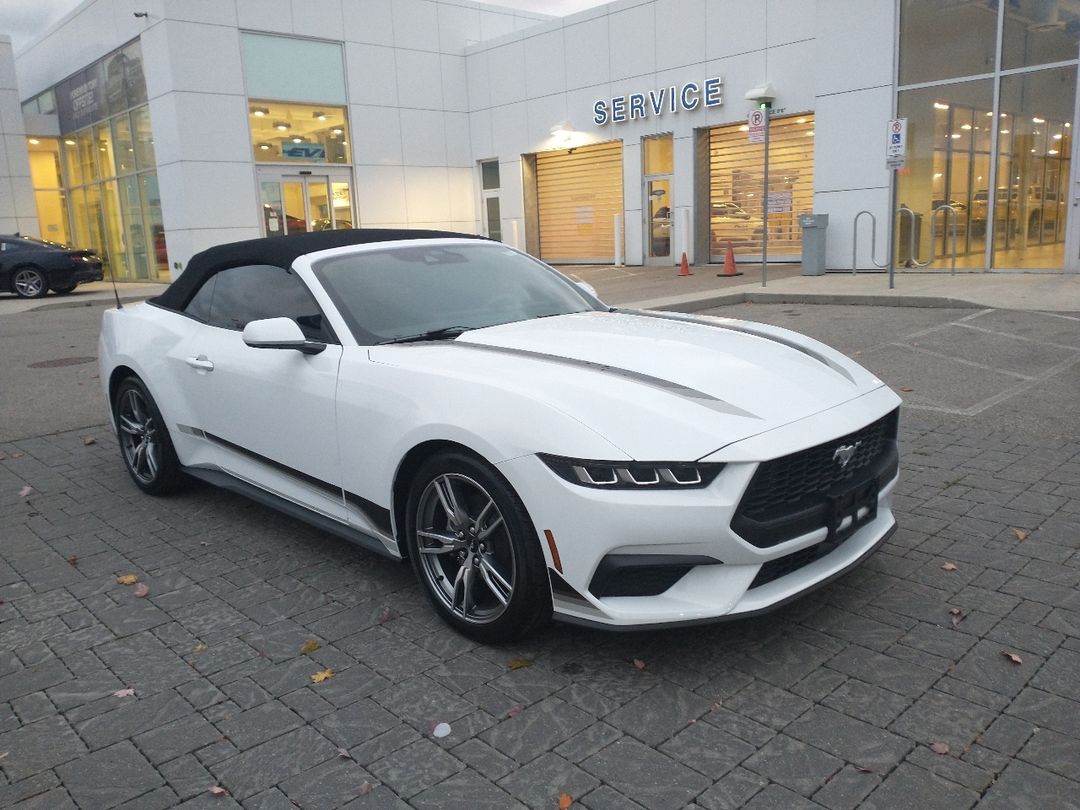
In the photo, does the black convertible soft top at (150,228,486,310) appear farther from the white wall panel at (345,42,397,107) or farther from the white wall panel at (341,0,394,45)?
the white wall panel at (341,0,394,45)

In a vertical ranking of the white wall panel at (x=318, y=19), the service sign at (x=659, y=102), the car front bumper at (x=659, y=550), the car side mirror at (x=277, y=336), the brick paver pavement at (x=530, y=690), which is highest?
the white wall panel at (x=318, y=19)

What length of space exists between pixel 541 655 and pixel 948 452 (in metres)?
3.51

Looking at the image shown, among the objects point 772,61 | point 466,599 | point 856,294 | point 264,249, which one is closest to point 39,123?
point 772,61

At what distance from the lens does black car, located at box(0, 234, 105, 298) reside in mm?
21469

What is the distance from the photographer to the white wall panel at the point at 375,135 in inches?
1020

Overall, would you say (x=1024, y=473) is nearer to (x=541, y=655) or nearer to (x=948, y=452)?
(x=948, y=452)

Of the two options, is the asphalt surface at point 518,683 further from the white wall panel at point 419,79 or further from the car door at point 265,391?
the white wall panel at point 419,79

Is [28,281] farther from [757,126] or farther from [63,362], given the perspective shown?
[757,126]

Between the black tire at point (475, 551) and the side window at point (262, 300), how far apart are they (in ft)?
3.40

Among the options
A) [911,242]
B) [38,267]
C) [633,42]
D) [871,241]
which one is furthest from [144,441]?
[633,42]

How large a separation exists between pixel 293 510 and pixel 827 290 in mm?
12280

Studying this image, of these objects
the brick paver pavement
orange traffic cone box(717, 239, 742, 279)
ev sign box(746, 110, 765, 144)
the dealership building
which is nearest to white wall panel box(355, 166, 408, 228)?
the dealership building

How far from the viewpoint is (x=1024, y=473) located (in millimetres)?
5164

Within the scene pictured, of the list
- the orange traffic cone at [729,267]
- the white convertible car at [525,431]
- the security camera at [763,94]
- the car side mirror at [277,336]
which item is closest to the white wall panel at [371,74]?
the security camera at [763,94]
